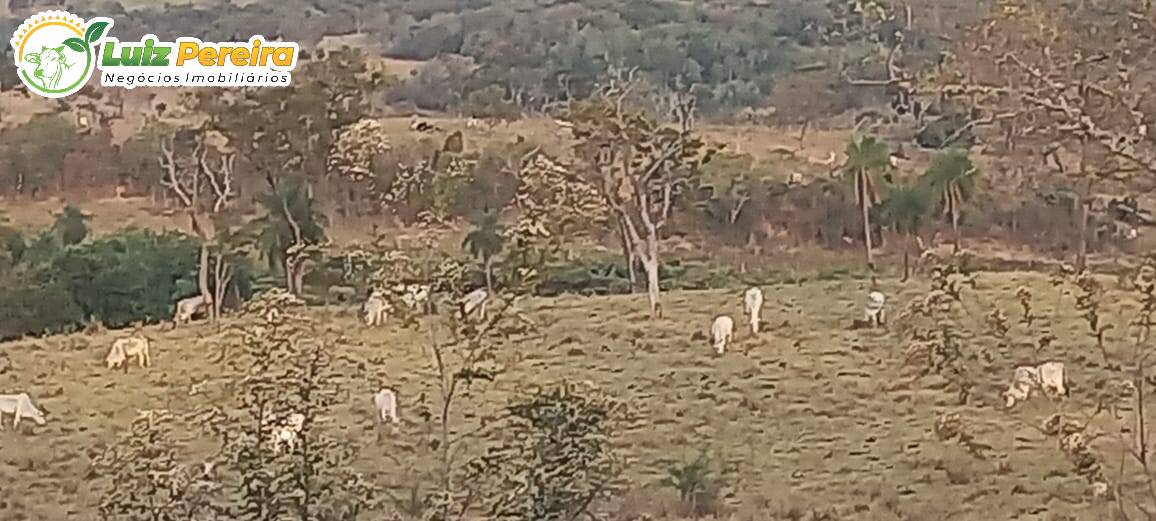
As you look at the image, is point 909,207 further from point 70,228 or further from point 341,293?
point 70,228

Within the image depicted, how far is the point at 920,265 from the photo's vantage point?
25.6 meters

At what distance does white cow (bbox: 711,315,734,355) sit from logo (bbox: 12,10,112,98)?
1141 cm

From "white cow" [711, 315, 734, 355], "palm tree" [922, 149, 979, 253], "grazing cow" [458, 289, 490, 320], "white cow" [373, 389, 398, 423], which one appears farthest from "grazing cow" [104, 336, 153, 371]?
"palm tree" [922, 149, 979, 253]

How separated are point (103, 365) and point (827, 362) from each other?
906cm

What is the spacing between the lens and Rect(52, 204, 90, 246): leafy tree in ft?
98.7

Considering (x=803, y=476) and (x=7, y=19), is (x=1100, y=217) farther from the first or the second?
(x=7, y=19)

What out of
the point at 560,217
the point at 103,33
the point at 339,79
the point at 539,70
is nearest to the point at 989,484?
the point at 560,217

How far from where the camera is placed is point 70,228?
30.9 meters

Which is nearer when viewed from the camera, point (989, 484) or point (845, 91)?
point (989, 484)

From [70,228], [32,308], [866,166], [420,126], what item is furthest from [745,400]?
[420,126]

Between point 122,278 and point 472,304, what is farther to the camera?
point 122,278

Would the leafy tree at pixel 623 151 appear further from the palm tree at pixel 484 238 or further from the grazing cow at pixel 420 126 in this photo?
the grazing cow at pixel 420 126

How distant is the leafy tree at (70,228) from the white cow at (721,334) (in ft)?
49.2

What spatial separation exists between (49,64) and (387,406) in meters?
13.0
